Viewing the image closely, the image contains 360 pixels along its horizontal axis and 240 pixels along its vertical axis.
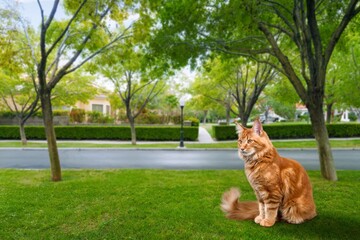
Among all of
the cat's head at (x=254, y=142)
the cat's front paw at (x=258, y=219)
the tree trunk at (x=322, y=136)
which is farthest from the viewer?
the tree trunk at (x=322, y=136)

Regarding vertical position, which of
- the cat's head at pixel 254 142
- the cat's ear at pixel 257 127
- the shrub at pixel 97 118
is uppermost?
the shrub at pixel 97 118

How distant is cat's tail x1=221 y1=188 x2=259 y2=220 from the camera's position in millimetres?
4047

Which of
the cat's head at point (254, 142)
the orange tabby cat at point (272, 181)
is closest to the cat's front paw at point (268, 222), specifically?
the orange tabby cat at point (272, 181)

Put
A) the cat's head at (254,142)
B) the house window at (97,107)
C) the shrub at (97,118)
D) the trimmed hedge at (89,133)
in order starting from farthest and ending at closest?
the house window at (97,107), the shrub at (97,118), the trimmed hedge at (89,133), the cat's head at (254,142)

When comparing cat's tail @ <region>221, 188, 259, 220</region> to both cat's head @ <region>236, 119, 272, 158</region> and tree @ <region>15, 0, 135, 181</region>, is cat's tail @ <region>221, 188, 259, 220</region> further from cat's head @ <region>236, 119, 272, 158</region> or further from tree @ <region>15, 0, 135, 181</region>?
tree @ <region>15, 0, 135, 181</region>

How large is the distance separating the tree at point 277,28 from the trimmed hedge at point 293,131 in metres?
13.1

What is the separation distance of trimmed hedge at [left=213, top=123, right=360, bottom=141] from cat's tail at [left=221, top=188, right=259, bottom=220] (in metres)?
17.1

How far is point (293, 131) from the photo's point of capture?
69.5 ft

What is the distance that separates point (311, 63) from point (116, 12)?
19.6 ft

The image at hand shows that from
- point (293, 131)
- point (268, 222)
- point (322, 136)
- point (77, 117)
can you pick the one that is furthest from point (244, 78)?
point (77, 117)

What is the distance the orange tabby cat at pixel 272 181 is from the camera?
11.4ft

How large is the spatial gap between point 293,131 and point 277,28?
51.2 ft

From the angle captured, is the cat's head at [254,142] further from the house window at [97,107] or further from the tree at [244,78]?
the house window at [97,107]

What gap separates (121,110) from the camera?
101 ft
